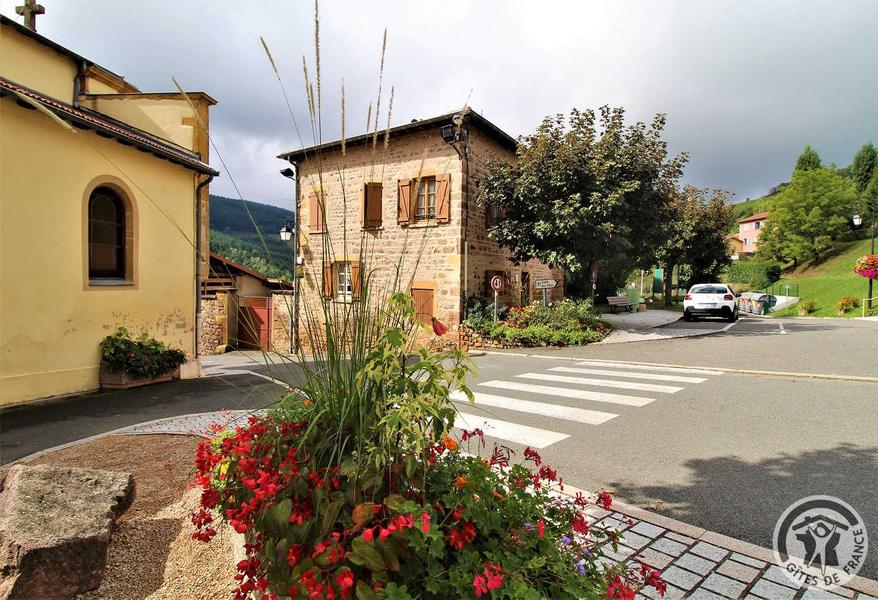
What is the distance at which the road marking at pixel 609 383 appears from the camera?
692 centimetres

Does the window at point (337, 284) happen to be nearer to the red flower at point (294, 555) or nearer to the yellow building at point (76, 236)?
the red flower at point (294, 555)

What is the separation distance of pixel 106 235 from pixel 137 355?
2177mm

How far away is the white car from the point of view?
1778 cm

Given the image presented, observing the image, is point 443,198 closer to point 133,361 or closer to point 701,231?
point 133,361

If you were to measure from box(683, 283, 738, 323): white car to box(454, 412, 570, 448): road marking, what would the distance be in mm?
15831

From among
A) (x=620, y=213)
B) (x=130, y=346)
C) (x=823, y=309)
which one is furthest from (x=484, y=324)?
(x=823, y=309)

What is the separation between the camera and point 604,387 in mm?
7176

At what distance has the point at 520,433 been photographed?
16.1 feet

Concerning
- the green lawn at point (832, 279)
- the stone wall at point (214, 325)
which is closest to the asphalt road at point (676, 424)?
the stone wall at point (214, 325)

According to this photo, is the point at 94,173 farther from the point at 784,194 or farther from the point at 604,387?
the point at 784,194

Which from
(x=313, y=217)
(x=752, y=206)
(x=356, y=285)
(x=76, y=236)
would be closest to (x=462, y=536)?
(x=356, y=285)

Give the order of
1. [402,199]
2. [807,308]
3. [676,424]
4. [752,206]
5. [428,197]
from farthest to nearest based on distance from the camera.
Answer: [752,206]
[807,308]
[402,199]
[428,197]
[676,424]

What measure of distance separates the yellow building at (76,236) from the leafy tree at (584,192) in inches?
341

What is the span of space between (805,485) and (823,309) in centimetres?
2973
